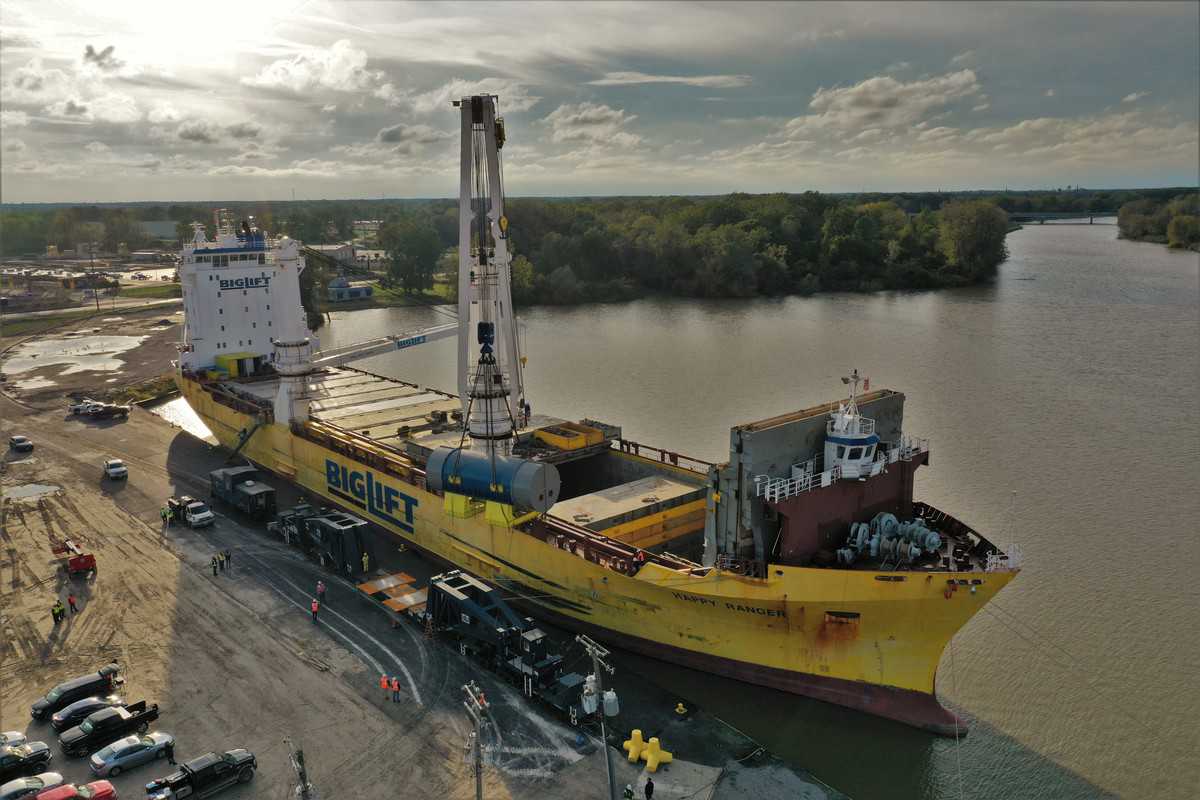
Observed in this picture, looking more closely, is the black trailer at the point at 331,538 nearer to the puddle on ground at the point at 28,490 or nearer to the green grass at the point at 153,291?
the puddle on ground at the point at 28,490

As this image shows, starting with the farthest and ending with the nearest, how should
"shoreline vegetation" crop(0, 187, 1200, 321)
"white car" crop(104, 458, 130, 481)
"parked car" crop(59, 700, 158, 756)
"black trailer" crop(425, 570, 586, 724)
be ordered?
"shoreline vegetation" crop(0, 187, 1200, 321)
"white car" crop(104, 458, 130, 481)
"black trailer" crop(425, 570, 586, 724)
"parked car" crop(59, 700, 158, 756)

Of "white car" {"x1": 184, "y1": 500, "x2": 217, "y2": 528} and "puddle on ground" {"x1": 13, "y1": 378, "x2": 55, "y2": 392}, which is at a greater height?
"puddle on ground" {"x1": 13, "y1": 378, "x2": 55, "y2": 392}

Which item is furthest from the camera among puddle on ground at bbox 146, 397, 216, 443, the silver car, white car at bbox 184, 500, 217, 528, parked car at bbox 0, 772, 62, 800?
puddle on ground at bbox 146, 397, 216, 443

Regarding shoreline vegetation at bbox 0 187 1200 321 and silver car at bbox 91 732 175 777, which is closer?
silver car at bbox 91 732 175 777

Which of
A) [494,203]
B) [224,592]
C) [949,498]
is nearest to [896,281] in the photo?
[949,498]

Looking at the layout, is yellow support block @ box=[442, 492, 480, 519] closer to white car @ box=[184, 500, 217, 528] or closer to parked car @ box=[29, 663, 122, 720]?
parked car @ box=[29, 663, 122, 720]

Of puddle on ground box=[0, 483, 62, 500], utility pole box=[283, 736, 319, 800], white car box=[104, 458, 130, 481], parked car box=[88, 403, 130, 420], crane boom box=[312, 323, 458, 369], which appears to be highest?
crane boom box=[312, 323, 458, 369]

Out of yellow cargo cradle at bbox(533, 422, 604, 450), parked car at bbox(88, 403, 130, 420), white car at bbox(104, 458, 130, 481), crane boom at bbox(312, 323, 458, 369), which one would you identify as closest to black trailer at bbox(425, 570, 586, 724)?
yellow cargo cradle at bbox(533, 422, 604, 450)

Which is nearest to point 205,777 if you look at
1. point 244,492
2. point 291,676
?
point 291,676
